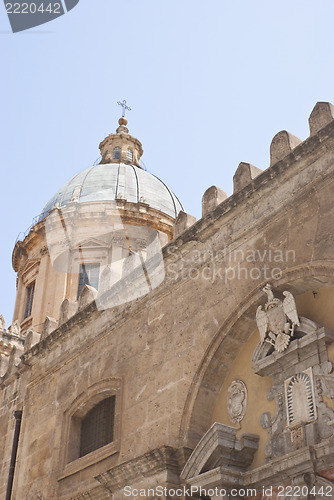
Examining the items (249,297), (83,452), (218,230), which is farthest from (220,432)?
(83,452)

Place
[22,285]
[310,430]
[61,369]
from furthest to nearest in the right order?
[22,285], [61,369], [310,430]

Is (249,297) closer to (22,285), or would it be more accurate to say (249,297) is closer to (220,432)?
(220,432)

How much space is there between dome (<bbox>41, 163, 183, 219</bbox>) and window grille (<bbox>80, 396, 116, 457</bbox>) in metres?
11.1

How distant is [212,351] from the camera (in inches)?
335

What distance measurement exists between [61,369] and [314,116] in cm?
635

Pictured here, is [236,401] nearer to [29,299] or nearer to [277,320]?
[277,320]

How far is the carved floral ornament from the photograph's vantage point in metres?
8.09

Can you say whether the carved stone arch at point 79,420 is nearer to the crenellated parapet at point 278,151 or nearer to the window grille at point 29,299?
the crenellated parapet at point 278,151

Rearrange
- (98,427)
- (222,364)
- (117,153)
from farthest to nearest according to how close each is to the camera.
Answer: (117,153) → (98,427) → (222,364)

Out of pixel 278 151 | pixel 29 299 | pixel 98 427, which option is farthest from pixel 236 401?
pixel 29 299

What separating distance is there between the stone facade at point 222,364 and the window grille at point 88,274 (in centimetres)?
803

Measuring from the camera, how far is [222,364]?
8.55m

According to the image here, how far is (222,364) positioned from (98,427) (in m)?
2.83

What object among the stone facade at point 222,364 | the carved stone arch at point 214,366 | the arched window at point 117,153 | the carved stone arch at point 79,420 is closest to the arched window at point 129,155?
the arched window at point 117,153
